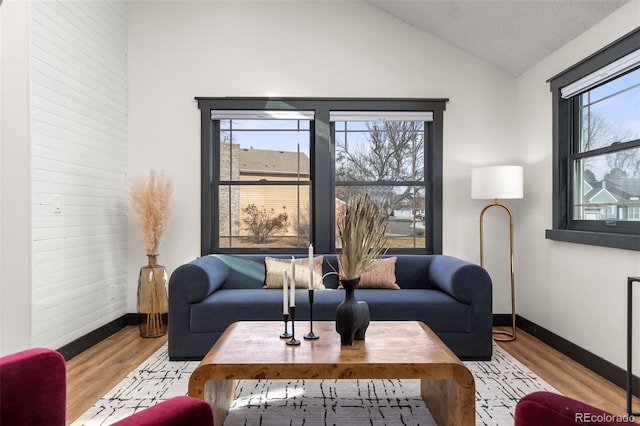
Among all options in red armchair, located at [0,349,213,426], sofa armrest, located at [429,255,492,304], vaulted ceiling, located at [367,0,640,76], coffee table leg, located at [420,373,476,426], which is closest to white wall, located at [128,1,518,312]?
vaulted ceiling, located at [367,0,640,76]

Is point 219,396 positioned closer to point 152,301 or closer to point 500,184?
point 152,301

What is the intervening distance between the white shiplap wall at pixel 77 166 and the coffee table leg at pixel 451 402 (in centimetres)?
252

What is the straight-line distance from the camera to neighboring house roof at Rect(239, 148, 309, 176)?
4492 millimetres

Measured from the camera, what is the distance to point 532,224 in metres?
4.02

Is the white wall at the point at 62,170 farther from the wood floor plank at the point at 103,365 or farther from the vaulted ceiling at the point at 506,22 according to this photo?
the vaulted ceiling at the point at 506,22

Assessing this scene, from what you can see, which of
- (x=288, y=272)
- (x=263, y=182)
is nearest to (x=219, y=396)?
(x=288, y=272)

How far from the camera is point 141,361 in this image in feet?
10.7

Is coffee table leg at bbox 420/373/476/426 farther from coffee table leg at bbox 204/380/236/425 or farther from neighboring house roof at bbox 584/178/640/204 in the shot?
neighboring house roof at bbox 584/178/640/204

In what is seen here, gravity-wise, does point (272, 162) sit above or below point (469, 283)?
above

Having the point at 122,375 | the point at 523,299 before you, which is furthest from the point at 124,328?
the point at 523,299

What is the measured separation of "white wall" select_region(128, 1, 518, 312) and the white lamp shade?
50 centimetres

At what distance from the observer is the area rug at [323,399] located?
2.31 m

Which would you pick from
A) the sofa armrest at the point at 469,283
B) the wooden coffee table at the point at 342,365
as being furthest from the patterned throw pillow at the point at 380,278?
the wooden coffee table at the point at 342,365

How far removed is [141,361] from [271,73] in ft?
9.10
